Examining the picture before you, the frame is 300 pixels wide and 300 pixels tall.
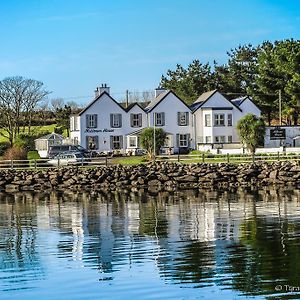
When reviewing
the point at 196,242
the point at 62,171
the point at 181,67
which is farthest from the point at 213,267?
the point at 181,67

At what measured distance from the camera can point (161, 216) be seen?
2872cm

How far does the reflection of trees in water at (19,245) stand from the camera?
16734 millimetres

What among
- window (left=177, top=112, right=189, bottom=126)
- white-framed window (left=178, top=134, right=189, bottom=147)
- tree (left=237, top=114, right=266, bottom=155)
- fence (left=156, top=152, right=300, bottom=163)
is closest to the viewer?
fence (left=156, top=152, right=300, bottom=163)

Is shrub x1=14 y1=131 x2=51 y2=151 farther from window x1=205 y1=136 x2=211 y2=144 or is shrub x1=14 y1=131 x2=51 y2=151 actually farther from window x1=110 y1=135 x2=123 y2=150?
window x1=205 y1=136 x2=211 y2=144

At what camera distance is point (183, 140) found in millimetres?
77250

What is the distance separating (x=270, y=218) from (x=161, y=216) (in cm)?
415

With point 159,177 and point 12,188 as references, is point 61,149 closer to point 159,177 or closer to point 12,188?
point 12,188

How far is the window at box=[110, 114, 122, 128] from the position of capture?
76.4 meters


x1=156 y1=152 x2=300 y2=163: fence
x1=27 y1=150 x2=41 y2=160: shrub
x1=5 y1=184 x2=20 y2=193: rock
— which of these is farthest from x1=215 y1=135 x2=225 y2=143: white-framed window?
x1=5 y1=184 x2=20 y2=193: rock

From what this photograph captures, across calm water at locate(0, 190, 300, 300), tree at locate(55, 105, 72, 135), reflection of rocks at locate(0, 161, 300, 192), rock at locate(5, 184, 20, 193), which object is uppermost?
tree at locate(55, 105, 72, 135)

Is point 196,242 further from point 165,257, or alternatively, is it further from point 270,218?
point 270,218

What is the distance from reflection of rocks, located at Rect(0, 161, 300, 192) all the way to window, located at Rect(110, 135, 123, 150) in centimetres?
2515

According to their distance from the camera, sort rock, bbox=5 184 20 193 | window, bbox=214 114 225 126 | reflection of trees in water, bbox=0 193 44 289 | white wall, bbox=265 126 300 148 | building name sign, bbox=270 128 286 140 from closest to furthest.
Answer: reflection of trees in water, bbox=0 193 44 289
rock, bbox=5 184 20 193
building name sign, bbox=270 128 286 140
white wall, bbox=265 126 300 148
window, bbox=214 114 225 126

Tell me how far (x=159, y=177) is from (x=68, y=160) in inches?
473
